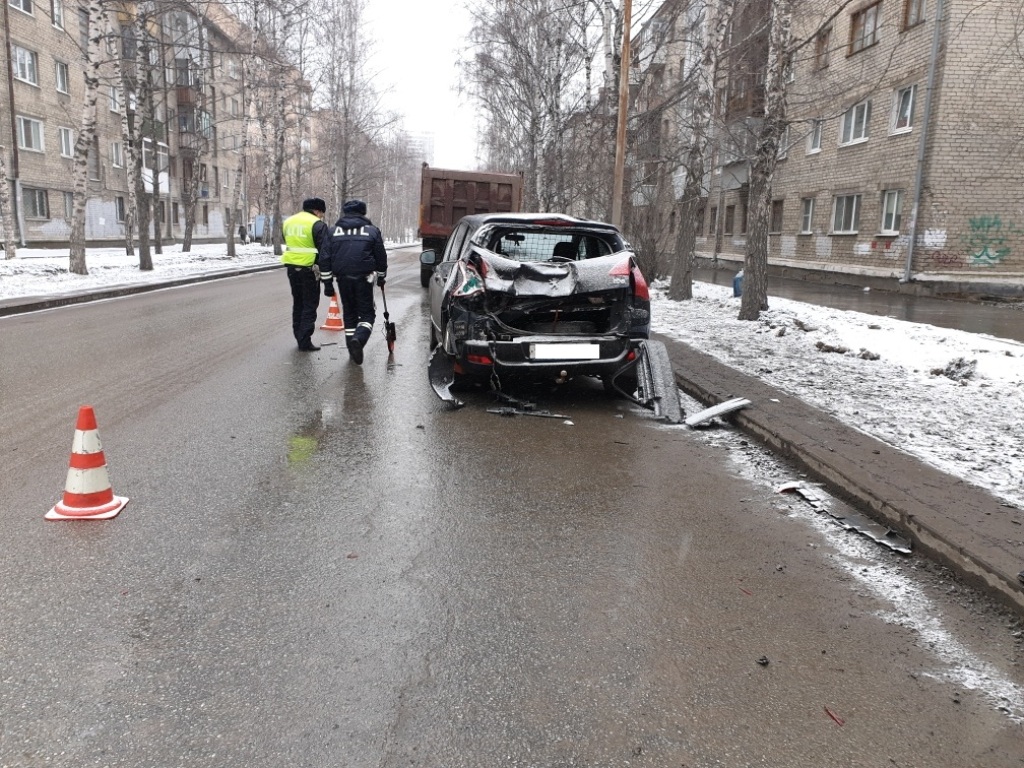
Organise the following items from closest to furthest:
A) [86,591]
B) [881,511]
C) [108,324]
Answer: [86,591], [881,511], [108,324]

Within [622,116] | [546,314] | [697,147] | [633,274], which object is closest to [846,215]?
[697,147]

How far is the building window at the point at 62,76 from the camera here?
3112 centimetres

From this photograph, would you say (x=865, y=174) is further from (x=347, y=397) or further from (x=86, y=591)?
(x=86, y=591)

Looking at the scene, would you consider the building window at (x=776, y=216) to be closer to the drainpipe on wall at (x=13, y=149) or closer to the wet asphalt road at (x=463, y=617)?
the wet asphalt road at (x=463, y=617)

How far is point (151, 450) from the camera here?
480 centimetres

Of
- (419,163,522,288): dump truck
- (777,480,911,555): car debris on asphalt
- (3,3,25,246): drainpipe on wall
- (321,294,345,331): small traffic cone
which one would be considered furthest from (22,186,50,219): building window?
(777,480,911,555): car debris on asphalt

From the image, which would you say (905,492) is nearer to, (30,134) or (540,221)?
(540,221)

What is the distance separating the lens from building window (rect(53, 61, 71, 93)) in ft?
102

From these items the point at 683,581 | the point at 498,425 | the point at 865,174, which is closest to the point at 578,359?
the point at 498,425

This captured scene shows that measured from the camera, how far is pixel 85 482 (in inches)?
146

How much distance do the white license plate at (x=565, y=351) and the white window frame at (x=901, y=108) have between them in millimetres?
17869

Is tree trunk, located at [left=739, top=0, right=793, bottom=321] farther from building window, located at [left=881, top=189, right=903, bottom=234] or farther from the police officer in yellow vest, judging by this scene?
building window, located at [left=881, top=189, right=903, bottom=234]

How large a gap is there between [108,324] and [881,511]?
428 inches

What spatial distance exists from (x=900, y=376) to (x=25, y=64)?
34.7 meters
